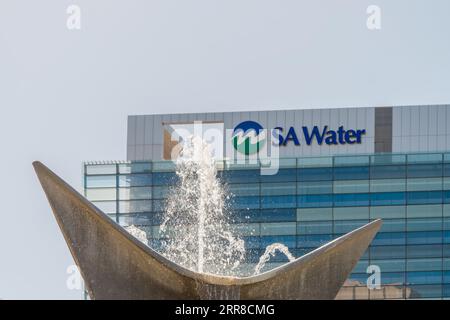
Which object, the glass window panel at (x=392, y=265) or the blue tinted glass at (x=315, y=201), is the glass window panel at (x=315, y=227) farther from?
the glass window panel at (x=392, y=265)

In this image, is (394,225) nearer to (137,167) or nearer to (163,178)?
(163,178)

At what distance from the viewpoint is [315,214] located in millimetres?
81188

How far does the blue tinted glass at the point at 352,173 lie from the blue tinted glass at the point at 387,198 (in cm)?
106

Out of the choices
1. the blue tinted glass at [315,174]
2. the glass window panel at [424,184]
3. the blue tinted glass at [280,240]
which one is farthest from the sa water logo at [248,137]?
the glass window panel at [424,184]

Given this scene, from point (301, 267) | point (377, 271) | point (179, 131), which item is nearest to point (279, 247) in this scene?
point (377, 271)

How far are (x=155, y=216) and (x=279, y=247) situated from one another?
8.20 metres

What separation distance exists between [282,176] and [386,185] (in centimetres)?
489

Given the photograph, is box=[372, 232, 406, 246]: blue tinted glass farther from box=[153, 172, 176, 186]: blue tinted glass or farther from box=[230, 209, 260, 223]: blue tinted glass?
box=[153, 172, 176, 186]: blue tinted glass

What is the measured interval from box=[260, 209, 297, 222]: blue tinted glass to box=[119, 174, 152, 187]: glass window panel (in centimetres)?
556

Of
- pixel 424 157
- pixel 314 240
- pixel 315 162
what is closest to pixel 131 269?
pixel 314 240

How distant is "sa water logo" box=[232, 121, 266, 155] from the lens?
83.8m

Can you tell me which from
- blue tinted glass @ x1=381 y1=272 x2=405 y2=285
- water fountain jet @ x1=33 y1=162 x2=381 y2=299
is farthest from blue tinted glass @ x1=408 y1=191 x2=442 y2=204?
water fountain jet @ x1=33 y1=162 x2=381 y2=299
